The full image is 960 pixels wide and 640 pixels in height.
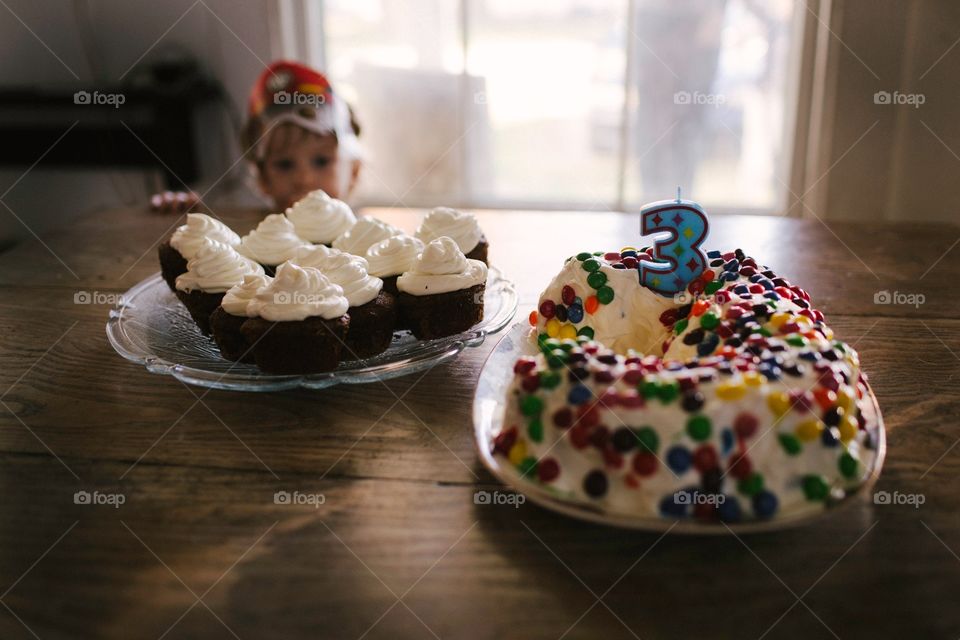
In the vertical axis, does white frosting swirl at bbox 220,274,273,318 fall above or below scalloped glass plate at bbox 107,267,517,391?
above

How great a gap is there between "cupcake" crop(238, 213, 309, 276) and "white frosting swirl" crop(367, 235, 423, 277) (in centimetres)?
20

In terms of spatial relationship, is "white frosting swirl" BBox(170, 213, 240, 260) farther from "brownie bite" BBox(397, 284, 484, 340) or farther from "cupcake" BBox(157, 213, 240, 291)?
"brownie bite" BBox(397, 284, 484, 340)

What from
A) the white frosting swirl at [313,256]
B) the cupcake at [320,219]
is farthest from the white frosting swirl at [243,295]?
the cupcake at [320,219]

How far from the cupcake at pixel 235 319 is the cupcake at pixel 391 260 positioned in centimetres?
23

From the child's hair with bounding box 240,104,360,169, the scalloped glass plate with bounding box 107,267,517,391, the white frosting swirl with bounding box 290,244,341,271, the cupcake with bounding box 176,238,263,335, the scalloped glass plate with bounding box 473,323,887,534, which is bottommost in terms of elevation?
the scalloped glass plate with bounding box 107,267,517,391

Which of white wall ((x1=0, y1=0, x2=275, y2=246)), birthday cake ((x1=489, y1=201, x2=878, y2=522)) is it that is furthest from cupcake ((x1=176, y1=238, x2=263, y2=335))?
white wall ((x1=0, y1=0, x2=275, y2=246))

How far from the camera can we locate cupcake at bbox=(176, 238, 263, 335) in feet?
5.16

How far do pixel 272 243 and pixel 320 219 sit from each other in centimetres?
15

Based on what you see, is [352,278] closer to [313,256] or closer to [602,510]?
[313,256]

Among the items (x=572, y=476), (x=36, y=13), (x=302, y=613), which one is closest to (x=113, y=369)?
(x=302, y=613)

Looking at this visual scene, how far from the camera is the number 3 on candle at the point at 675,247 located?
140cm

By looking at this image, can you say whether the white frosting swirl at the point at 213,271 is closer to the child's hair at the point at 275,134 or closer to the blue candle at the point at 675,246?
the blue candle at the point at 675,246

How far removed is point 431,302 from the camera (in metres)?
1.54

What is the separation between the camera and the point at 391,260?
5.35 feet
